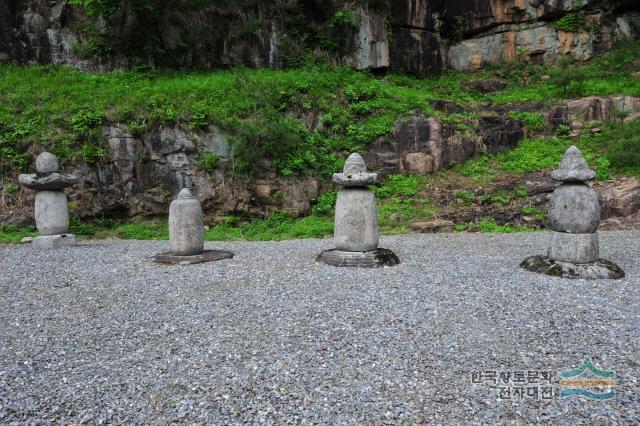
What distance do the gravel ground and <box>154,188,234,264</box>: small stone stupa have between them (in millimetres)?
1002

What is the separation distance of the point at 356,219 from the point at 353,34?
53.2 feet

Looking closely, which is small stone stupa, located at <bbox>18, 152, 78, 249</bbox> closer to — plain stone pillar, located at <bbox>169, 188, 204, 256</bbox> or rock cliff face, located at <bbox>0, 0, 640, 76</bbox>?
plain stone pillar, located at <bbox>169, 188, 204, 256</bbox>

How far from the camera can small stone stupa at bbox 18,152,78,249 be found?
1112cm

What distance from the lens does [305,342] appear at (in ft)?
15.3

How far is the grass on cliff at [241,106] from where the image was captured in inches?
562

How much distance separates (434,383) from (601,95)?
20744mm

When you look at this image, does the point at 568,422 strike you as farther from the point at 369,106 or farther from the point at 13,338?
the point at 369,106

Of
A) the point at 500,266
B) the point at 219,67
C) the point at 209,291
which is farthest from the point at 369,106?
the point at 209,291

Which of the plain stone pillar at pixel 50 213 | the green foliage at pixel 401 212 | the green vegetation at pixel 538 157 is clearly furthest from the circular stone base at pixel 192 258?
the green vegetation at pixel 538 157

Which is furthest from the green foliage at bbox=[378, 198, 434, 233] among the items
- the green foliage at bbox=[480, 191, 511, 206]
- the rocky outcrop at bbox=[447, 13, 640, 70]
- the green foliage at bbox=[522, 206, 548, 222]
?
the rocky outcrop at bbox=[447, 13, 640, 70]

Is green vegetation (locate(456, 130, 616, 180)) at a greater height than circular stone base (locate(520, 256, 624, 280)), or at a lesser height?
greater

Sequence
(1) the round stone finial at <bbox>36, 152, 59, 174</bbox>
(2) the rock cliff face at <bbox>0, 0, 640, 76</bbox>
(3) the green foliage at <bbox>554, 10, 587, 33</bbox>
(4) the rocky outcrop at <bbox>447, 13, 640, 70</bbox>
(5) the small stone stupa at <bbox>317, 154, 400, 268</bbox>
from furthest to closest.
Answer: (4) the rocky outcrop at <bbox>447, 13, 640, 70</bbox> → (3) the green foliage at <bbox>554, 10, 587, 33</bbox> → (2) the rock cliff face at <bbox>0, 0, 640, 76</bbox> → (1) the round stone finial at <bbox>36, 152, 59, 174</bbox> → (5) the small stone stupa at <bbox>317, 154, 400, 268</bbox>

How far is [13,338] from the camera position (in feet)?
16.3

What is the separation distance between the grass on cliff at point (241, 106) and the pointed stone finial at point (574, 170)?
8.97 metres
